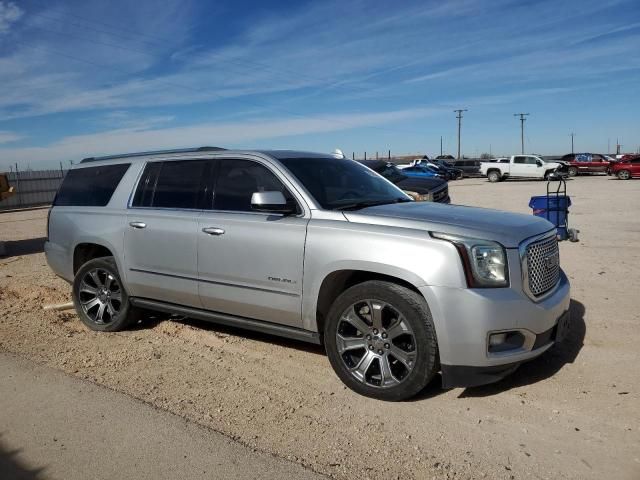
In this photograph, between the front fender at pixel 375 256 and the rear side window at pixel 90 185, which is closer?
the front fender at pixel 375 256

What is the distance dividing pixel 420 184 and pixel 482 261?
9.39m

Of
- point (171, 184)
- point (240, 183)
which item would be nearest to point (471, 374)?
point (240, 183)

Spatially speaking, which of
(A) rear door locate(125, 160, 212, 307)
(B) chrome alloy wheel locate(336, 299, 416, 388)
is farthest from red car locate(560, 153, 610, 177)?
(B) chrome alloy wheel locate(336, 299, 416, 388)

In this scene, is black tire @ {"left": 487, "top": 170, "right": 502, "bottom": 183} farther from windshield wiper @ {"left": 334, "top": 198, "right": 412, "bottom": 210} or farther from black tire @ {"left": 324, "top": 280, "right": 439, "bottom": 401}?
black tire @ {"left": 324, "top": 280, "right": 439, "bottom": 401}

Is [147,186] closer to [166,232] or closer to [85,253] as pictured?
[166,232]

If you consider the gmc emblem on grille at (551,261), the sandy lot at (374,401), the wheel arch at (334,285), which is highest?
the gmc emblem on grille at (551,261)

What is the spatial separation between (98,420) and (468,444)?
93.4 inches

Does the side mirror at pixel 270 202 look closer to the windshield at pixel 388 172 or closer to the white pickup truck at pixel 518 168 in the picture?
the windshield at pixel 388 172

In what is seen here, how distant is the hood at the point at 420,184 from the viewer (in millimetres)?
12227

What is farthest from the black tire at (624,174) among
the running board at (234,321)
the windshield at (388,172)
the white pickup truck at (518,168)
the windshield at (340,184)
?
the running board at (234,321)

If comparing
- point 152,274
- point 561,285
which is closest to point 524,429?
point 561,285

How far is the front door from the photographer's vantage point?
4.37 meters

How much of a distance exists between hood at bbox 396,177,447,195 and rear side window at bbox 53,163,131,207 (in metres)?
7.33

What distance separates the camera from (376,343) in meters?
3.98
